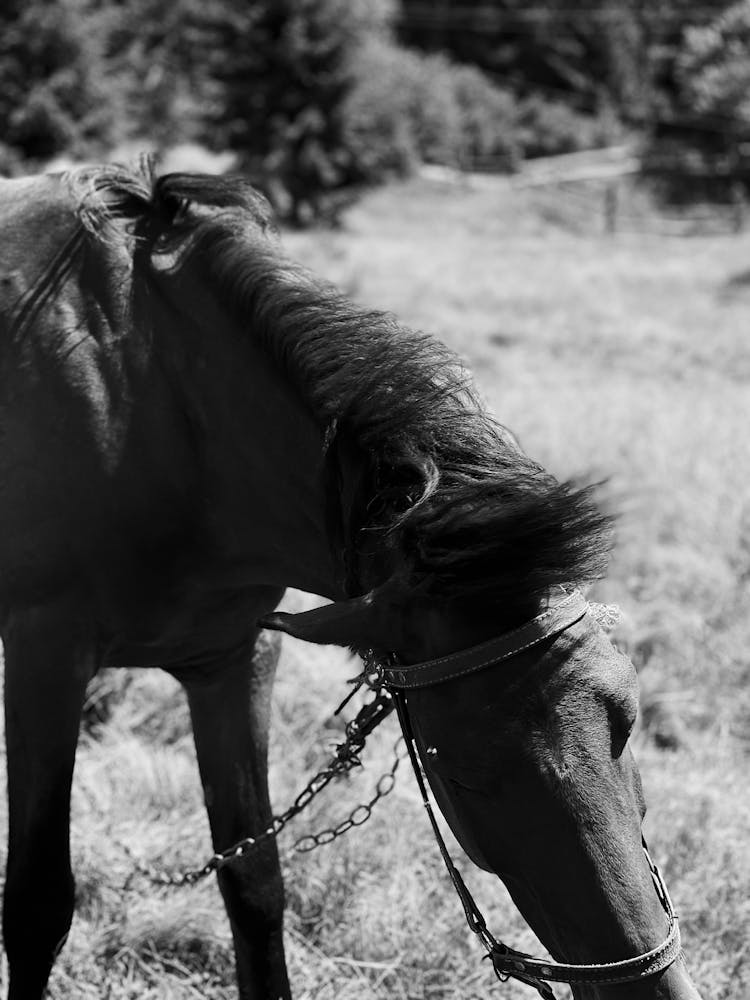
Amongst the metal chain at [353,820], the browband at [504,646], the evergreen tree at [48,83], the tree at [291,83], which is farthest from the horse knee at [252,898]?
the tree at [291,83]

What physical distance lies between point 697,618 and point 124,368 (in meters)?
3.65

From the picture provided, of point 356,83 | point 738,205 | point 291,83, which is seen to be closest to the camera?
point 356,83

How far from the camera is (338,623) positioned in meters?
1.86

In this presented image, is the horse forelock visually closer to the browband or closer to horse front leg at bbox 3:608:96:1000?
the browband

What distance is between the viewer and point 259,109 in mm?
25781

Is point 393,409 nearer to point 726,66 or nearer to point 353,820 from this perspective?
point 353,820

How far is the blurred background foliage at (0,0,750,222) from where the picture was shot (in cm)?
2161

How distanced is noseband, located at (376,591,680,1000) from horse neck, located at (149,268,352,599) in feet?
1.18

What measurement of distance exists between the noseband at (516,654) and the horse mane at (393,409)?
0.07 metres

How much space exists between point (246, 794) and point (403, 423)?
1299 mm

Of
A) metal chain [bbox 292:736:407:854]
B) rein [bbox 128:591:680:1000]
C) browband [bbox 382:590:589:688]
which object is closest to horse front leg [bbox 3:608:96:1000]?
metal chain [bbox 292:736:407:854]

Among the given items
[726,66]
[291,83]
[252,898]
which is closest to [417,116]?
[726,66]

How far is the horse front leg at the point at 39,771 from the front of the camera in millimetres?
2426

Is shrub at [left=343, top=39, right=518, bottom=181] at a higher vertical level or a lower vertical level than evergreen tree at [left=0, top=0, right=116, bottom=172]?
higher
